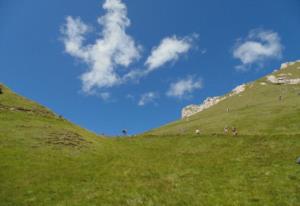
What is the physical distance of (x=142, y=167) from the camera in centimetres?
4644

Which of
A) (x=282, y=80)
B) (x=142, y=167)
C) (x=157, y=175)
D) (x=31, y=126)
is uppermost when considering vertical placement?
(x=282, y=80)

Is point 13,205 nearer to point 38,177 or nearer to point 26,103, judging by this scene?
point 38,177

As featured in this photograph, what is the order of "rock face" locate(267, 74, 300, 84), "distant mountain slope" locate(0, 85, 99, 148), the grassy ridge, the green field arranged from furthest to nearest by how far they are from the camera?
"rock face" locate(267, 74, 300, 84) < "distant mountain slope" locate(0, 85, 99, 148) < the green field < the grassy ridge

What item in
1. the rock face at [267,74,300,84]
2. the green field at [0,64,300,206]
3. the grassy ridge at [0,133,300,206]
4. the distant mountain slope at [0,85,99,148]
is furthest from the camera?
the rock face at [267,74,300,84]

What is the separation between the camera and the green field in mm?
32344

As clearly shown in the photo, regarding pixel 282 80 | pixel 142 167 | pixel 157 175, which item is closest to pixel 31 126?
pixel 142 167

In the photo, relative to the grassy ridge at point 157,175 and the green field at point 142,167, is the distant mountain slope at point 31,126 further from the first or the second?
the grassy ridge at point 157,175

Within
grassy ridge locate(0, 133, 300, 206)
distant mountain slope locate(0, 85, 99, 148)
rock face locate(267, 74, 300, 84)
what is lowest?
grassy ridge locate(0, 133, 300, 206)

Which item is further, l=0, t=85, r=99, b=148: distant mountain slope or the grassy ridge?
l=0, t=85, r=99, b=148: distant mountain slope

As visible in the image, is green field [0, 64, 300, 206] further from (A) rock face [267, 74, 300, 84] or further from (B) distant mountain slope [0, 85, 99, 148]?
(A) rock face [267, 74, 300, 84]

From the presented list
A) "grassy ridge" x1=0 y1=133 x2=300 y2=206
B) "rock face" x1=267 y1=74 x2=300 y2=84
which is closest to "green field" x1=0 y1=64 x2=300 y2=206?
"grassy ridge" x1=0 y1=133 x2=300 y2=206

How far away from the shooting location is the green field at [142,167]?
32.3 metres

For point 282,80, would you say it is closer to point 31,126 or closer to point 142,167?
point 31,126

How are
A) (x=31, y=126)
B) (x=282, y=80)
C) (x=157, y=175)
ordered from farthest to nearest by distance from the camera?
(x=282, y=80) → (x=31, y=126) → (x=157, y=175)
